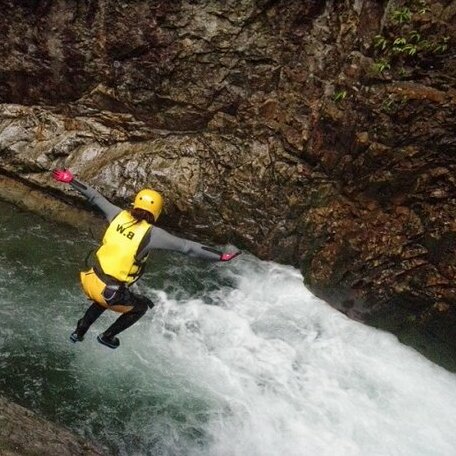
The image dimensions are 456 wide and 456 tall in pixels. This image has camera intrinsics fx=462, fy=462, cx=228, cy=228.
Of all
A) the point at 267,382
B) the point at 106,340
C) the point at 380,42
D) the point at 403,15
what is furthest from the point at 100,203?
the point at 403,15

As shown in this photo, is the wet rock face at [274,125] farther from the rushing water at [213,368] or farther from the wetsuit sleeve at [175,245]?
the wetsuit sleeve at [175,245]

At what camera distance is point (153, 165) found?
27.5ft

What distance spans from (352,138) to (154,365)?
14.3 feet

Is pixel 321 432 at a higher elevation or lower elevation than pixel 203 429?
higher

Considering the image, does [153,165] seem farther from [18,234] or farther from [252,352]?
[252,352]

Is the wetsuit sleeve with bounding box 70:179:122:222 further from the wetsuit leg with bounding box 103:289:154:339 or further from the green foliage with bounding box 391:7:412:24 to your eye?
the green foliage with bounding box 391:7:412:24

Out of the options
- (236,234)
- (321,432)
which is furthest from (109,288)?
(236,234)

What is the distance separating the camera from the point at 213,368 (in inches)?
246

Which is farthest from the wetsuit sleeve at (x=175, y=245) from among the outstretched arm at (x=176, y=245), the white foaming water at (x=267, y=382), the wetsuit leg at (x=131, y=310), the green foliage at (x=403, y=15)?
the green foliage at (x=403, y=15)

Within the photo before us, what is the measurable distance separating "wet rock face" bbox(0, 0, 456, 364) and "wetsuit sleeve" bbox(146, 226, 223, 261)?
2850 millimetres

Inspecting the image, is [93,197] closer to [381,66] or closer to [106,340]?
[106,340]

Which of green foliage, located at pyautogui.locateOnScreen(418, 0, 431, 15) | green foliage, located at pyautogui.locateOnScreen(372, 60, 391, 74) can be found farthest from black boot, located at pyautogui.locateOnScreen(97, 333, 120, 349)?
green foliage, located at pyautogui.locateOnScreen(418, 0, 431, 15)

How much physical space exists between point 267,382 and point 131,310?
2.25 meters

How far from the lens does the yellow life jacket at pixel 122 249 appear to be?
487 centimetres
